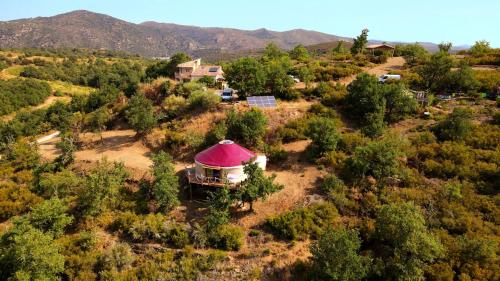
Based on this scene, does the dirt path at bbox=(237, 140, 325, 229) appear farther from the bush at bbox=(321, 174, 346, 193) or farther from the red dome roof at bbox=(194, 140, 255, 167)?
the red dome roof at bbox=(194, 140, 255, 167)

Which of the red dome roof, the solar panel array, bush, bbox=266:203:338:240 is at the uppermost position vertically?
the solar panel array

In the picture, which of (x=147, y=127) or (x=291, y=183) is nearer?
(x=291, y=183)

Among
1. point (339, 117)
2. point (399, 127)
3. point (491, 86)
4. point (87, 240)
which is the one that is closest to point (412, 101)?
point (399, 127)

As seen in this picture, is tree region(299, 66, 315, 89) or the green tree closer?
the green tree

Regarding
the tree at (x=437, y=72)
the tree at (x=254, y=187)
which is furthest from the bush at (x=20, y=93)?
the tree at (x=437, y=72)

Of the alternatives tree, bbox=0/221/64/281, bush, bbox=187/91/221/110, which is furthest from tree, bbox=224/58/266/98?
tree, bbox=0/221/64/281

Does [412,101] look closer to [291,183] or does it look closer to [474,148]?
[474,148]
